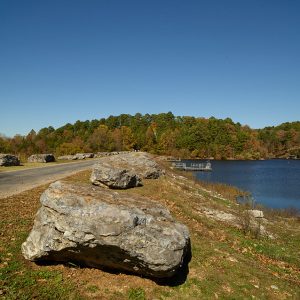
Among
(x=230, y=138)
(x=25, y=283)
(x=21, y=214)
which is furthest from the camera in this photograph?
(x=230, y=138)

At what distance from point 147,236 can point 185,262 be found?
3.11 meters

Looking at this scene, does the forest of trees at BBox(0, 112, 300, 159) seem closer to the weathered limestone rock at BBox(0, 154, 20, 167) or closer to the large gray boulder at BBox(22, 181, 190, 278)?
the weathered limestone rock at BBox(0, 154, 20, 167)

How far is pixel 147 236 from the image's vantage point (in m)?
10.5

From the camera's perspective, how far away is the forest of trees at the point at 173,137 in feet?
416

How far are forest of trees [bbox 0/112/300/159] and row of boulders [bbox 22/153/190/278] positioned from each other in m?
98.9

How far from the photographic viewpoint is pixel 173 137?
14825 cm

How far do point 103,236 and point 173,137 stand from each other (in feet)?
455

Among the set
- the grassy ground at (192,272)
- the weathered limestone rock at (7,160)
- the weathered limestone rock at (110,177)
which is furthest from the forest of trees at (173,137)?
the grassy ground at (192,272)

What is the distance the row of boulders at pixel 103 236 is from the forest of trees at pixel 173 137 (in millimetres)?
98901

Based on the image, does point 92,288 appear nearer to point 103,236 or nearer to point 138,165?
point 103,236

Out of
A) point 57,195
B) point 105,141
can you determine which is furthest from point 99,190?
point 105,141

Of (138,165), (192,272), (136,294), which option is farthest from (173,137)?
(136,294)

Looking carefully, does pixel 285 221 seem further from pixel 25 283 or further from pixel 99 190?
pixel 25 283

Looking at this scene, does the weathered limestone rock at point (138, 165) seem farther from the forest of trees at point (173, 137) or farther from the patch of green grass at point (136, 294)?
the forest of trees at point (173, 137)
